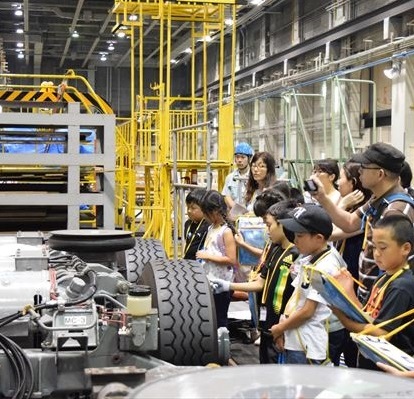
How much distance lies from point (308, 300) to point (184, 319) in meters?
0.66

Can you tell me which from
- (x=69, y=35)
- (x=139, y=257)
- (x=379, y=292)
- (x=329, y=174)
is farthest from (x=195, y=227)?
(x=69, y=35)

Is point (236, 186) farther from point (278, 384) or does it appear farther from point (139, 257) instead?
point (278, 384)

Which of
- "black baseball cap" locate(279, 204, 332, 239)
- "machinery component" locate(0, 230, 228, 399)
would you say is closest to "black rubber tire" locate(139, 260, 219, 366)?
"machinery component" locate(0, 230, 228, 399)

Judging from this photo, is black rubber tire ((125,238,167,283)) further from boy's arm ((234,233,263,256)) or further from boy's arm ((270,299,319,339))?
boy's arm ((270,299,319,339))

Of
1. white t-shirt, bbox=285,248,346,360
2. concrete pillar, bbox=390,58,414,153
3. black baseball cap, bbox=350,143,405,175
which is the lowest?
white t-shirt, bbox=285,248,346,360

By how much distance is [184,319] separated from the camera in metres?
3.81

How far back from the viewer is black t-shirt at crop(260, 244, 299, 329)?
14.2ft

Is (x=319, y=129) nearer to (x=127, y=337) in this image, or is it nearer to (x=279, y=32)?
(x=279, y=32)

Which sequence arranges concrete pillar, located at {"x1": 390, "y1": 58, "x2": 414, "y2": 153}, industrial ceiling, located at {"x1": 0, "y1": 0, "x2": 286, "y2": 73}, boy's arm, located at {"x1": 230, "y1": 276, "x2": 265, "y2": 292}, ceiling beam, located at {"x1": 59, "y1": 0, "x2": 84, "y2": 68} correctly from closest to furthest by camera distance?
boy's arm, located at {"x1": 230, "y1": 276, "x2": 265, "y2": 292} → concrete pillar, located at {"x1": 390, "y1": 58, "x2": 414, "y2": 153} → ceiling beam, located at {"x1": 59, "y1": 0, "x2": 84, "y2": 68} → industrial ceiling, located at {"x1": 0, "y1": 0, "x2": 286, "y2": 73}

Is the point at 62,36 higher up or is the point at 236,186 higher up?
the point at 62,36

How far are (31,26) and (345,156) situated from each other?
13998mm

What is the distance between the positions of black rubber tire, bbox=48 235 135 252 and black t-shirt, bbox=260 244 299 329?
35.7 inches

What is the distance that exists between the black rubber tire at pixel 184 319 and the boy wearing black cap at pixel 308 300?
15.2 inches

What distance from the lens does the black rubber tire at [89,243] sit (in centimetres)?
444
